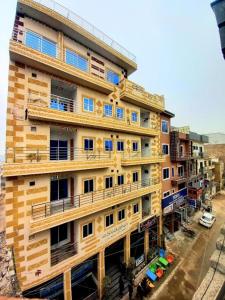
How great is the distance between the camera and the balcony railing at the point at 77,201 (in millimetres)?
9664

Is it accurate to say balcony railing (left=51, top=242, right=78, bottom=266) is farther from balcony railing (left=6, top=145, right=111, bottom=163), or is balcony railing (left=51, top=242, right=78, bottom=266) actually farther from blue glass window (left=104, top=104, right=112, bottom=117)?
blue glass window (left=104, top=104, right=112, bottom=117)

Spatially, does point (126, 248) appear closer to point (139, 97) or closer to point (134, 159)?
point (134, 159)

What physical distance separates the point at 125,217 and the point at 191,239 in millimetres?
11468

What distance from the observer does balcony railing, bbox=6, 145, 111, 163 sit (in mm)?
8953

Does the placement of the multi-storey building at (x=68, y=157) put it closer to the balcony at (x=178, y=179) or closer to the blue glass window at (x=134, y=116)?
the blue glass window at (x=134, y=116)

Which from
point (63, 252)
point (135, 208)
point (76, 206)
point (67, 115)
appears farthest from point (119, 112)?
point (63, 252)

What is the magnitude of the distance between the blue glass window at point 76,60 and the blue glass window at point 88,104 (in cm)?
268

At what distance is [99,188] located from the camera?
43.0ft

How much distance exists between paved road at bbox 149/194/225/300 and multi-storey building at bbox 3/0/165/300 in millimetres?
3293

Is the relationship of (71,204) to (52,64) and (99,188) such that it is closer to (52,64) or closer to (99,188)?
(99,188)

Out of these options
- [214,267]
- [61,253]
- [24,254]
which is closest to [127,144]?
[61,253]

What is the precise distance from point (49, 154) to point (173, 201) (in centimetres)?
1752

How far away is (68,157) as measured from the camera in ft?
39.4

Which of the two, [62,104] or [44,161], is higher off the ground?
[62,104]
